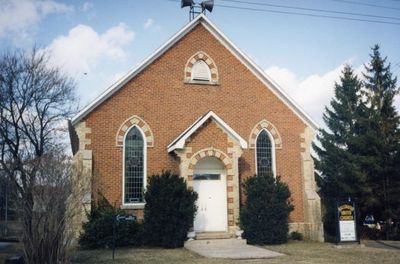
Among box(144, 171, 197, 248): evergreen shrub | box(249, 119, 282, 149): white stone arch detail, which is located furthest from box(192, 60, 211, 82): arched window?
box(144, 171, 197, 248): evergreen shrub

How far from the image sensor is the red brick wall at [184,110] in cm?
1944

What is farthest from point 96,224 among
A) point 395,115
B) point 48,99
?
point 48,99

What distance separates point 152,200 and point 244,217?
4294mm

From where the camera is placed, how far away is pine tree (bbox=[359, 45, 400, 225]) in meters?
24.2

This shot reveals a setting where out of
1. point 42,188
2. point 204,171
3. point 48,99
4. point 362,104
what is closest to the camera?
point 42,188

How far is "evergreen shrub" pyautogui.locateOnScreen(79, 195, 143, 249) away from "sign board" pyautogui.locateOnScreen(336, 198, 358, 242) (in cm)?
831

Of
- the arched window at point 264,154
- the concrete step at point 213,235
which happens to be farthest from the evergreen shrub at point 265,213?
the arched window at point 264,154

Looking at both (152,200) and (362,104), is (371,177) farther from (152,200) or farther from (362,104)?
(152,200)

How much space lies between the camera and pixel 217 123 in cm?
1959

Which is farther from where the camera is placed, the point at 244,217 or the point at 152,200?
the point at 244,217

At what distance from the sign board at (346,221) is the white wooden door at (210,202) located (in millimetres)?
5083

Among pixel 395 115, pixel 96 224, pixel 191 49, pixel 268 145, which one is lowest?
pixel 96 224

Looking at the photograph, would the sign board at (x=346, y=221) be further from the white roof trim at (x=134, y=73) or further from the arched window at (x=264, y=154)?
the white roof trim at (x=134, y=73)

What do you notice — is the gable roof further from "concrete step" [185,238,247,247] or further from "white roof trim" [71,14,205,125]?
"concrete step" [185,238,247,247]
